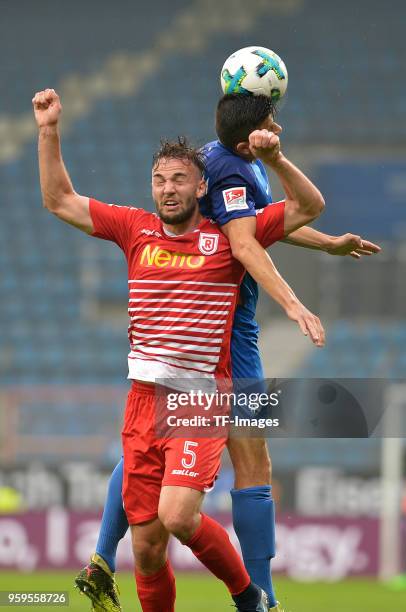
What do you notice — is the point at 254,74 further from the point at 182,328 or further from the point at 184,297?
the point at 182,328

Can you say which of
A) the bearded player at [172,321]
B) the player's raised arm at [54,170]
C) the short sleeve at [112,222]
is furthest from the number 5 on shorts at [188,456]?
the player's raised arm at [54,170]

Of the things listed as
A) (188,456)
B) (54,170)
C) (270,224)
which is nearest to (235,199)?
(270,224)

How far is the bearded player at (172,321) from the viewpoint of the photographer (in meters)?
5.02

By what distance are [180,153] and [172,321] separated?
0.69m

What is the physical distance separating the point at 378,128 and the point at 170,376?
12.9m

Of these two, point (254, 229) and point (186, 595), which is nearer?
point (254, 229)

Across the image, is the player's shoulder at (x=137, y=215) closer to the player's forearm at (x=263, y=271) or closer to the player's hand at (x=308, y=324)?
the player's forearm at (x=263, y=271)

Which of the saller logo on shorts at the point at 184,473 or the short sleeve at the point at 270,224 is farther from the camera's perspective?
the short sleeve at the point at 270,224

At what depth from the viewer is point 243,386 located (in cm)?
530

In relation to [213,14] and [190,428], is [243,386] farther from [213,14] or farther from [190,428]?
[213,14]

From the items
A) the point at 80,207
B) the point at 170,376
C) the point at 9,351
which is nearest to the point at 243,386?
the point at 170,376

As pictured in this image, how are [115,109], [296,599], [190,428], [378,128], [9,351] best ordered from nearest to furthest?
[190,428] → [296,599] → [9,351] → [378,128] → [115,109]

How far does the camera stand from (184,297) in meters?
5.04

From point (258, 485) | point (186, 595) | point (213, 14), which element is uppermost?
point (213, 14)
